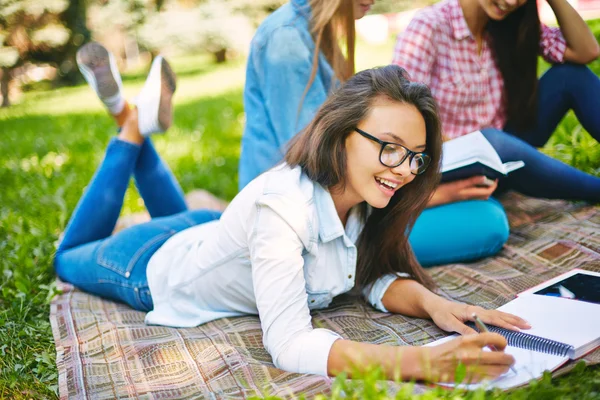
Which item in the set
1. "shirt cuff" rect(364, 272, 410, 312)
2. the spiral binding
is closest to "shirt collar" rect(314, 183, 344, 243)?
"shirt cuff" rect(364, 272, 410, 312)

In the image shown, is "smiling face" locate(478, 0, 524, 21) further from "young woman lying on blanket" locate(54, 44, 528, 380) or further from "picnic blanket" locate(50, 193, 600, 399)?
"young woman lying on blanket" locate(54, 44, 528, 380)

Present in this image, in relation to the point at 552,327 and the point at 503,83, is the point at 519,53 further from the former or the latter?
the point at 552,327

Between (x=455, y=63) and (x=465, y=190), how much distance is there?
773 mm

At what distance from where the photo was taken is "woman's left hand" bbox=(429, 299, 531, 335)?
210 centimetres

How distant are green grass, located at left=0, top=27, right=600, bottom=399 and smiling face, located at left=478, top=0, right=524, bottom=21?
1071 mm

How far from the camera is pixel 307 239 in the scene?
217 cm

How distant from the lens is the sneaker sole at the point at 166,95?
336 centimetres

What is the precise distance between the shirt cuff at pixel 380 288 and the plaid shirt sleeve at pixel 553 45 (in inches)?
68.2

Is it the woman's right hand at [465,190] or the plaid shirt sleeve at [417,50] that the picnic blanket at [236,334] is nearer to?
the woman's right hand at [465,190]

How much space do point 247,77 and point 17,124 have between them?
655cm

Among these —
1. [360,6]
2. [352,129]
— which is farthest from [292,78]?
[352,129]

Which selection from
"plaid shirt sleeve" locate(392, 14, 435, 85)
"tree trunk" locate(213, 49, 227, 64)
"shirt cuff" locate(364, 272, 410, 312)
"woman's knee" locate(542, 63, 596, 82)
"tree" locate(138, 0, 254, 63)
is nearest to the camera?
"shirt cuff" locate(364, 272, 410, 312)

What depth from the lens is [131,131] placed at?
3.36 metres

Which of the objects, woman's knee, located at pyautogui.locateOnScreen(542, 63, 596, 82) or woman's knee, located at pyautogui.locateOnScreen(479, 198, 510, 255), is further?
woman's knee, located at pyautogui.locateOnScreen(542, 63, 596, 82)
